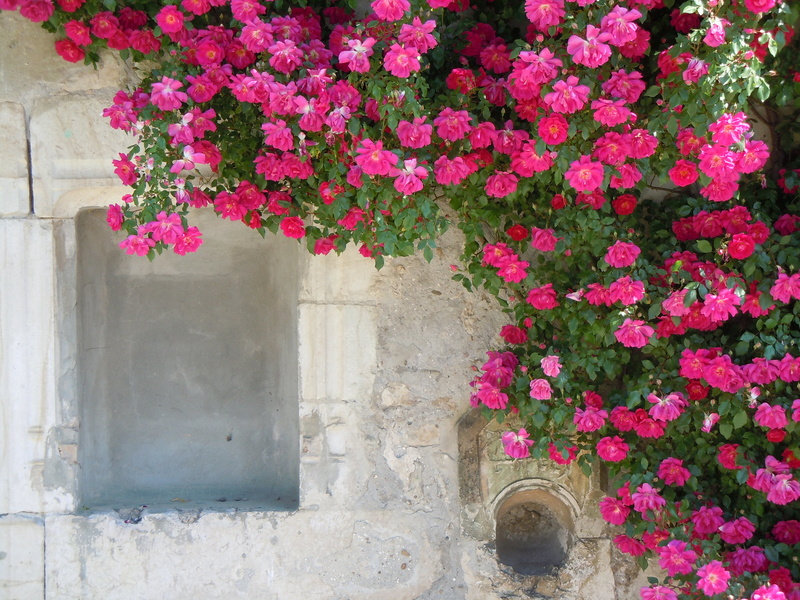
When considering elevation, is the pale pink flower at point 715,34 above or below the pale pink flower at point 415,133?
above

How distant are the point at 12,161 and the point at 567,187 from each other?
1.99 metres

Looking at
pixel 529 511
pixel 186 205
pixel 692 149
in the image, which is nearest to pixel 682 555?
pixel 529 511

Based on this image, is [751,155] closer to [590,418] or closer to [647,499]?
[590,418]

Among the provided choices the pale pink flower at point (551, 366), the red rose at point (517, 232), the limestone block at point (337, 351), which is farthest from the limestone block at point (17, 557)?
the red rose at point (517, 232)

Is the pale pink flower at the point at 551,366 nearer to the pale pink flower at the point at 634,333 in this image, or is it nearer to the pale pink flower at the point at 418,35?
the pale pink flower at the point at 634,333

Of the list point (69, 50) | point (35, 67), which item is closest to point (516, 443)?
point (69, 50)

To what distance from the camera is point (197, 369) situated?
3.21 meters

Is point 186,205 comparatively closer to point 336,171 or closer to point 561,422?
point 336,171

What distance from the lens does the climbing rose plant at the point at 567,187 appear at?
92.6 inches

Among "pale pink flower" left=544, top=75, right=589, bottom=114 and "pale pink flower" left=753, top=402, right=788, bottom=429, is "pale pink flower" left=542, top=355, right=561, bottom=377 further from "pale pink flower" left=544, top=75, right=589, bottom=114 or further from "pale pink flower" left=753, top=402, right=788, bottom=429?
"pale pink flower" left=544, top=75, right=589, bottom=114

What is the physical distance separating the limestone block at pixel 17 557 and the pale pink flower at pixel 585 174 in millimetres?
2280

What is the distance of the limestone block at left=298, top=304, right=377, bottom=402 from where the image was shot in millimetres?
2920

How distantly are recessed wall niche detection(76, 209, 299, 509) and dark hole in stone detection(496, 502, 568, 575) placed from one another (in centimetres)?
87

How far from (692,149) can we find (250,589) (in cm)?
220
